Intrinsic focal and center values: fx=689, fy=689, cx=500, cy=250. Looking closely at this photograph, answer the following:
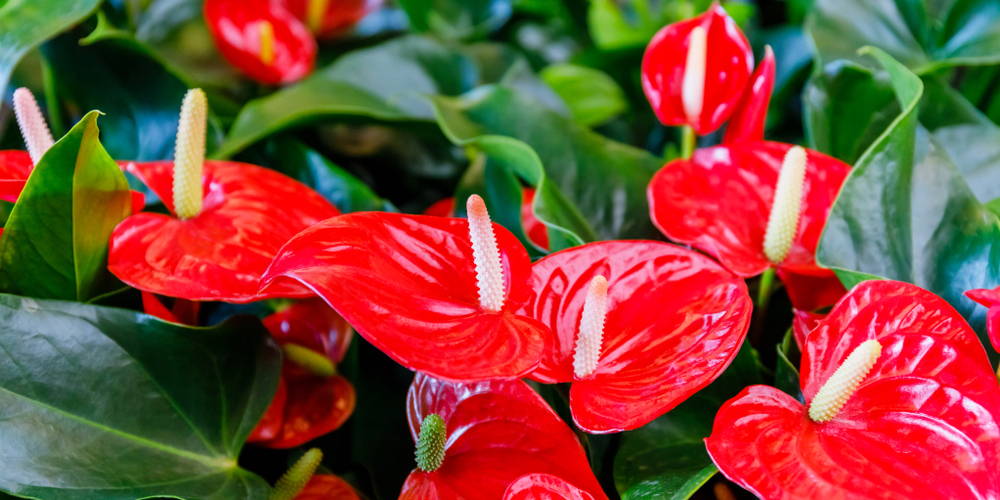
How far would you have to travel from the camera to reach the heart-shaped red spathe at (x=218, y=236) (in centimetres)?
43

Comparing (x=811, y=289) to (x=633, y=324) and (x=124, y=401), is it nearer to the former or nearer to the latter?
(x=633, y=324)

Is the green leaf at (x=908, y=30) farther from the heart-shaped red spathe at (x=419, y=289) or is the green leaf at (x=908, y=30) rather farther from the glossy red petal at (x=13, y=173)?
the glossy red petal at (x=13, y=173)

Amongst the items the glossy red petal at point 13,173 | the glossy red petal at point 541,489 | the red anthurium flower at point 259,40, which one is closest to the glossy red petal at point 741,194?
→ the glossy red petal at point 541,489

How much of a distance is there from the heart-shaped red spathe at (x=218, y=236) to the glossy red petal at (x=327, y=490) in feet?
0.51

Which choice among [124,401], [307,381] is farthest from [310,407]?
[124,401]

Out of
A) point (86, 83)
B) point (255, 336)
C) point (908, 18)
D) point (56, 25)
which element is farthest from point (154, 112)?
point (908, 18)

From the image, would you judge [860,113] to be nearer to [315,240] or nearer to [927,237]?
[927,237]

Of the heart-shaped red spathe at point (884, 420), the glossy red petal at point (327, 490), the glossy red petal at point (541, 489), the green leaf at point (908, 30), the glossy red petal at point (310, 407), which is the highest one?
the green leaf at point (908, 30)

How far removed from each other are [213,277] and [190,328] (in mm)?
60

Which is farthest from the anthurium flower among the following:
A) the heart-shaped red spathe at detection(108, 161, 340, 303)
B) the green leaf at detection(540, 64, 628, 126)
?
the green leaf at detection(540, 64, 628, 126)

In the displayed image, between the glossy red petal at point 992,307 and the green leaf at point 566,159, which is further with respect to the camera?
the green leaf at point 566,159

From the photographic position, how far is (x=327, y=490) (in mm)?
493

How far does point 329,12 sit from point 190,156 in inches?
27.3

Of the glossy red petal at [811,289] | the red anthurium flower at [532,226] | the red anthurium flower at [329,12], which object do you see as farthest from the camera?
the red anthurium flower at [329,12]
